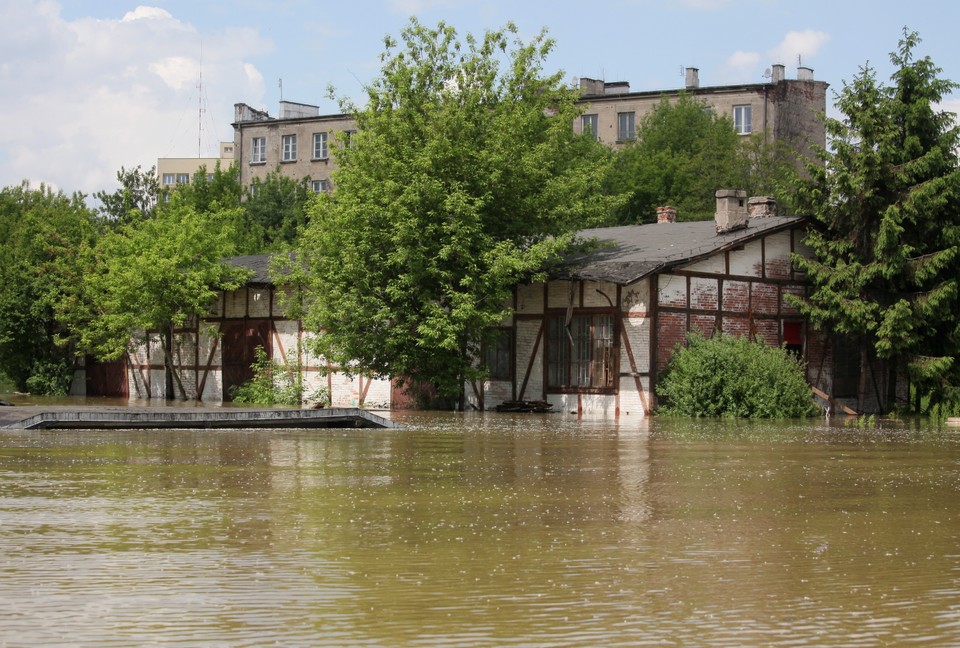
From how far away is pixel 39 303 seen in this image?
132 ft

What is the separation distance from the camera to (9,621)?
239 inches

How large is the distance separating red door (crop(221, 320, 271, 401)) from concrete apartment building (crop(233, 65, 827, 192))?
17.8 m

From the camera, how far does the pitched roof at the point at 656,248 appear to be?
25906mm

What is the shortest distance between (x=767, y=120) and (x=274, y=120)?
88.2ft

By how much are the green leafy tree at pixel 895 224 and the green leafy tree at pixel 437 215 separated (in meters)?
5.40

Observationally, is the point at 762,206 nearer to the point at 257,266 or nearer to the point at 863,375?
the point at 863,375

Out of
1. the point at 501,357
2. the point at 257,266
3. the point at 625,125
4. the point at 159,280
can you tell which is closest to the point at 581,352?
the point at 501,357

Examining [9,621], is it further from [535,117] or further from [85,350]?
[85,350]

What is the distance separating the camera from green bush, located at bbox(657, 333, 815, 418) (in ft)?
83.4

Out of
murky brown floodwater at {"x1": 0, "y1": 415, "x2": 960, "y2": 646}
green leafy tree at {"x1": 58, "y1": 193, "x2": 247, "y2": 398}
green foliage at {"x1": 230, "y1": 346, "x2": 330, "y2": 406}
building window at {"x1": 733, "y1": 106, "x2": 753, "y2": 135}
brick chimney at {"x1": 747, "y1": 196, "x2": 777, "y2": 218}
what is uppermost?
building window at {"x1": 733, "y1": 106, "x2": 753, "y2": 135}

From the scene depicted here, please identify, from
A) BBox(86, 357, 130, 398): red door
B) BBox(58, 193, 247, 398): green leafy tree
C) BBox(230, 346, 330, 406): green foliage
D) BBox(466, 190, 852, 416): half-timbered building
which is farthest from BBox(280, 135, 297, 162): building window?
BBox(466, 190, 852, 416): half-timbered building

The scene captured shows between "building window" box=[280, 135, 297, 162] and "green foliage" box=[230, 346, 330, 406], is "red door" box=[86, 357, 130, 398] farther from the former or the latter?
"building window" box=[280, 135, 297, 162]

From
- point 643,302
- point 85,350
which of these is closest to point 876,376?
point 643,302

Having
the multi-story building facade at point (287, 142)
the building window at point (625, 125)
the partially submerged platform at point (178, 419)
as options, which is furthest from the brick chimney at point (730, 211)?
the multi-story building facade at point (287, 142)
